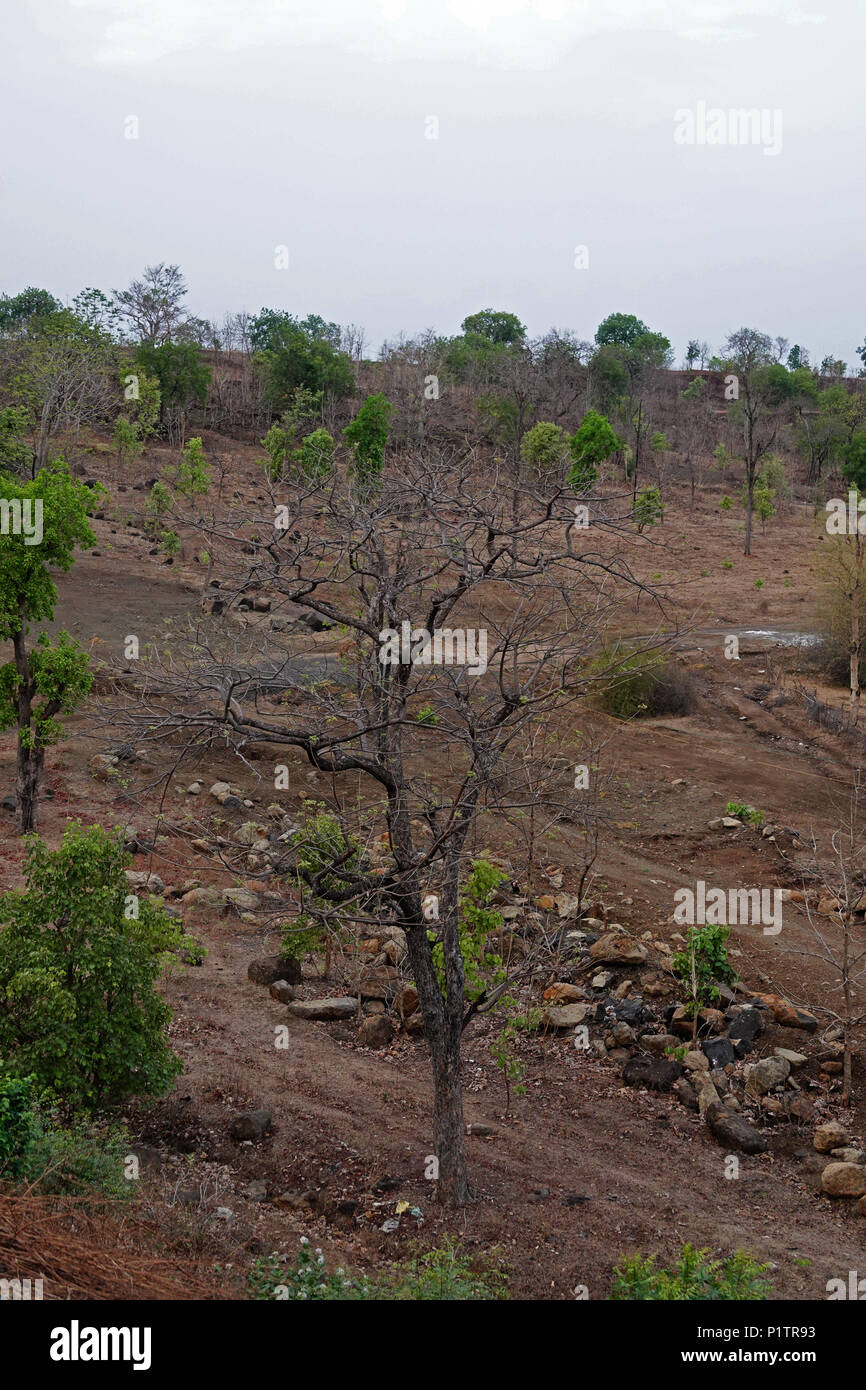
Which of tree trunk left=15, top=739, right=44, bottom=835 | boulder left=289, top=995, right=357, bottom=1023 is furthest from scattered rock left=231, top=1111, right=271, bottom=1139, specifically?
tree trunk left=15, top=739, right=44, bottom=835

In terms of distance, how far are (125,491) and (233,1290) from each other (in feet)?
107

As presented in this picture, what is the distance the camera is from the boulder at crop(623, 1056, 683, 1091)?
9.41 m

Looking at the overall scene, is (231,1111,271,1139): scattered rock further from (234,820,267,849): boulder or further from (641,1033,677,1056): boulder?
(234,820,267,849): boulder

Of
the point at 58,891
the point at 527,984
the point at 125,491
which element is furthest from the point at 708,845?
the point at 125,491

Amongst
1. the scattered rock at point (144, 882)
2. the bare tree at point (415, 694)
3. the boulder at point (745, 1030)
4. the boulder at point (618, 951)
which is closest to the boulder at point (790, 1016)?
the boulder at point (745, 1030)

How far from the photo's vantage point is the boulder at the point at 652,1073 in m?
9.41

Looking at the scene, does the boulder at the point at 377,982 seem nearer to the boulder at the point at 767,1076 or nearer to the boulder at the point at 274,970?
the boulder at the point at 274,970

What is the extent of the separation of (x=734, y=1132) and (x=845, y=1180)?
0.94 meters

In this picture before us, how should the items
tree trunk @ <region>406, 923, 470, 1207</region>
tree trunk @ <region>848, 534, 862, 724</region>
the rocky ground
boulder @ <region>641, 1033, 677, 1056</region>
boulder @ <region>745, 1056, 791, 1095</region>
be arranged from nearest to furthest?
tree trunk @ <region>406, 923, 470, 1207</region> < the rocky ground < boulder @ <region>745, 1056, 791, 1095</region> < boulder @ <region>641, 1033, 677, 1056</region> < tree trunk @ <region>848, 534, 862, 724</region>

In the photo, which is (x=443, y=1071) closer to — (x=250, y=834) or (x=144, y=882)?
(x=144, y=882)

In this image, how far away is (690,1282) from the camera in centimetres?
574

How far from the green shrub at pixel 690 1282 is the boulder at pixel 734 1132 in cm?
227

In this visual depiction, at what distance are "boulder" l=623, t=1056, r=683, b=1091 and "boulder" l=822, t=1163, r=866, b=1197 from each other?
164 cm
